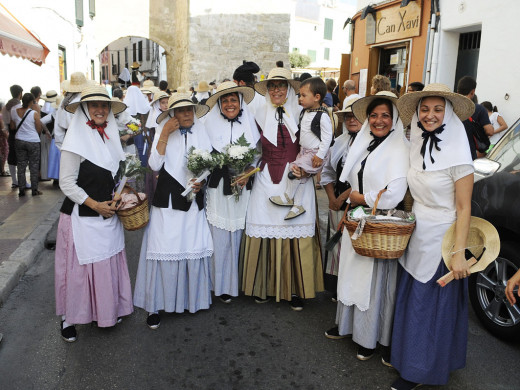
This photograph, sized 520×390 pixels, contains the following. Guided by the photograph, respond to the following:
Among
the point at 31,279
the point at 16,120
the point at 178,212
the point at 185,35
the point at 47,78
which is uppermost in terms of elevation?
the point at 185,35

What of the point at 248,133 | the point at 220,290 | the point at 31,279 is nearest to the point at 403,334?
the point at 220,290

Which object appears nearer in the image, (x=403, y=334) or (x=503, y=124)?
(x=403, y=334)

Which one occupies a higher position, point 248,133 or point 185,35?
point 185,35

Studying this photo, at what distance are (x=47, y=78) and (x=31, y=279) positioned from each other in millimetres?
11037

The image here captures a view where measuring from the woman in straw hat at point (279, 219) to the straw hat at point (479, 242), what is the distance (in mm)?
1637

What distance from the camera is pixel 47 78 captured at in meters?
14.4

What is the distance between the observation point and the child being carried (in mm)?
4172

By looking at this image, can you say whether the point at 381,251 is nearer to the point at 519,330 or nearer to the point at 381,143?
the point at 381,143

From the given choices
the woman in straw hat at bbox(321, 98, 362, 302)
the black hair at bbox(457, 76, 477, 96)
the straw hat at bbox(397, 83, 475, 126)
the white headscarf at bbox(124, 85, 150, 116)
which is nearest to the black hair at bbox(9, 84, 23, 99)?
the white headscarf at bbox(124, 85, 150, 116)

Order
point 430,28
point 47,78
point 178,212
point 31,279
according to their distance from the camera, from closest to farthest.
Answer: point 178,212 < point 31,279 < point 430,28 < point 47,78

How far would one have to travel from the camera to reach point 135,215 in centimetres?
369

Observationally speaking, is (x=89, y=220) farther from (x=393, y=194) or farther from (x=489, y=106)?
(x=489, y=106)

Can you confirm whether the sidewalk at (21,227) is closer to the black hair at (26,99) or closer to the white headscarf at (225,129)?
the black hair at (26,99)

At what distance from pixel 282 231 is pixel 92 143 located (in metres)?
1.85
